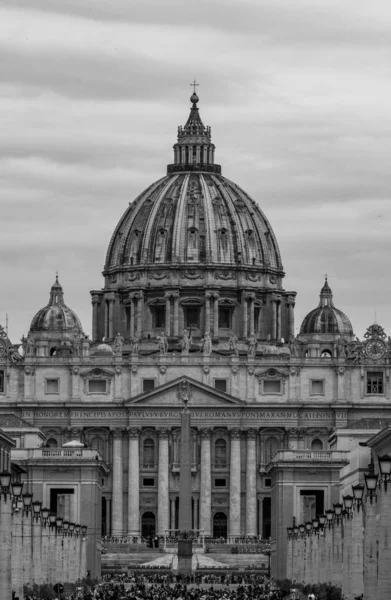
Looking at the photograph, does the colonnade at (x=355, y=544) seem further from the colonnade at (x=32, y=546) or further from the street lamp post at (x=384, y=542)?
the colonnade at (x=32, y=546)

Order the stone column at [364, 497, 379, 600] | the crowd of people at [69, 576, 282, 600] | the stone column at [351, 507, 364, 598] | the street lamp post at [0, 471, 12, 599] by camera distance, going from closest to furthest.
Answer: the stone column at [364, 497, 379, 600]
the street lamp post at [0, 471, 12, 599]
the stone column at [351, 507, 364, 598]
the crowd of people at [69, 576, 282, 600]

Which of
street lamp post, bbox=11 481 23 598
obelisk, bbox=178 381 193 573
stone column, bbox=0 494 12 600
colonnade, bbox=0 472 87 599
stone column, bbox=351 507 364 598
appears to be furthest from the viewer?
obelisk, bbox=178 381 193 573

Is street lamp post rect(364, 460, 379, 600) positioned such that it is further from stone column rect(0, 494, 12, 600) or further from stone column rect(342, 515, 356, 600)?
stone column rect(0, 494, 12, 600)

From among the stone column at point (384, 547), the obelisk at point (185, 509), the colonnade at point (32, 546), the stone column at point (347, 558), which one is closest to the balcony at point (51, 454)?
the obelisk at point (185, 509)

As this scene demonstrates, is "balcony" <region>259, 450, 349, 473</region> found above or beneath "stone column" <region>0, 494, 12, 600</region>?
above

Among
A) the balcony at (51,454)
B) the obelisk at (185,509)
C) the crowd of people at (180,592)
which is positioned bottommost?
the crowd of people at (180,592)

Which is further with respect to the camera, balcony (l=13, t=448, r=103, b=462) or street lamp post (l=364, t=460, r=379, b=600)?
balcony (l=13, t=448, r=103, b=462)

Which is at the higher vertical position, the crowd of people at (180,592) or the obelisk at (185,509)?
the obelisk at (185,509)

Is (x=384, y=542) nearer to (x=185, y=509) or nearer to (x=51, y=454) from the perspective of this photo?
(x=185, y=509)

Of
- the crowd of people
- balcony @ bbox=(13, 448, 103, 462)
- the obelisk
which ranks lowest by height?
the crowd of people

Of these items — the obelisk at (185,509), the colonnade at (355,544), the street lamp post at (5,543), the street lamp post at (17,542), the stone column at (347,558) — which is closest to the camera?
the colonnade at (355,544)

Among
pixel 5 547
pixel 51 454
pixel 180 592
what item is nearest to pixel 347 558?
pixel 5 547

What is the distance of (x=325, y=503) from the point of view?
189 metres

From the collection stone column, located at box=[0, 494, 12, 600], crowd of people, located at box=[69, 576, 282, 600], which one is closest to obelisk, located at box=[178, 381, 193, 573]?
crowd of people, located at box=[69, 576, 282, 600]
